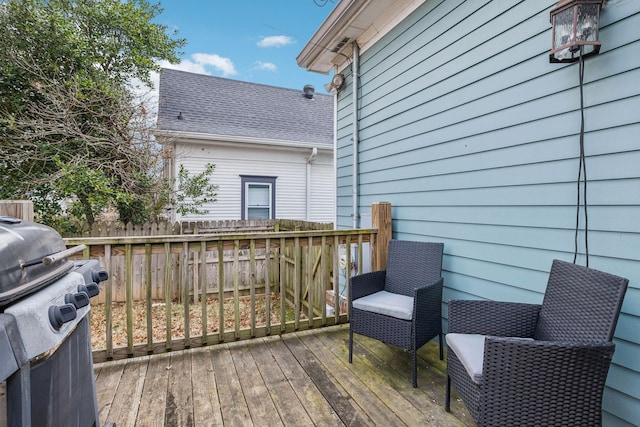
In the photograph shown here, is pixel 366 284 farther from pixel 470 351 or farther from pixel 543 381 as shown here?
pixel 543 381

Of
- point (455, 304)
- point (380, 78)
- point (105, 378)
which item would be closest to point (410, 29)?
point (380, 78)

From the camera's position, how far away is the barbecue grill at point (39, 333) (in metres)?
0.88

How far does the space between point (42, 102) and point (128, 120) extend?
49.3 inches

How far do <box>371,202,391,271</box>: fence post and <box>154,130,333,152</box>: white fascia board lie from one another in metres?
4.94

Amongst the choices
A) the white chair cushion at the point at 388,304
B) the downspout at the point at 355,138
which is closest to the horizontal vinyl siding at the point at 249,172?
the downspout at the point at 355,138

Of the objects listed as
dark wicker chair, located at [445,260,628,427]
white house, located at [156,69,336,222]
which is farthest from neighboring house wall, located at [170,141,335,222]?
dark wicker chair, located at [445,260,628,427]

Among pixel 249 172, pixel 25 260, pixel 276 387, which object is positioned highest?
pixel 249 172

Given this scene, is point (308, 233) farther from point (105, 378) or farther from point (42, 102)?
point (42, 102)

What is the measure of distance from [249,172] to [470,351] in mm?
7162

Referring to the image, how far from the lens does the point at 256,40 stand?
12070 mm

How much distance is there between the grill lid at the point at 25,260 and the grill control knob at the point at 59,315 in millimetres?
94

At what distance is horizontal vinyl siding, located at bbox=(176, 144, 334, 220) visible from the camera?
7.61 metres

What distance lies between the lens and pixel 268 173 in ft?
27.5

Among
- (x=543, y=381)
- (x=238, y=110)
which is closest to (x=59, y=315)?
(x=543, y=381)
